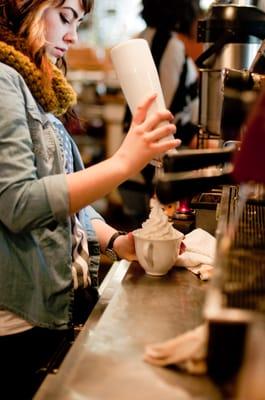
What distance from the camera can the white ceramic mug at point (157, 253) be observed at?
133 cm

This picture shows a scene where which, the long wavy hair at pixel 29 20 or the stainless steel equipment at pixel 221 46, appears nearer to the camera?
the long wavy hair at pixel 29 20

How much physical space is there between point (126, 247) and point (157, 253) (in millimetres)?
202

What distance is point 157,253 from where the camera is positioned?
1.34 meters

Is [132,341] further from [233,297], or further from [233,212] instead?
[233,212]

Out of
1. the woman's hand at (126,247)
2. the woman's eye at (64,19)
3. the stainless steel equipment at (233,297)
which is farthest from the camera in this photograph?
the woman's hand at (126,247)

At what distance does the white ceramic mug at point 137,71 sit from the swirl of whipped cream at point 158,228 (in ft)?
0.65

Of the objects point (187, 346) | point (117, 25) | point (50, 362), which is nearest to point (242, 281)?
point (187, 346)

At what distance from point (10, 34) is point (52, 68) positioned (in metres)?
0.15

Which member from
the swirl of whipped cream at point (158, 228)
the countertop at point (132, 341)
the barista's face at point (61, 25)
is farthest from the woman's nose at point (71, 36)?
the countertop at point (132, 341)

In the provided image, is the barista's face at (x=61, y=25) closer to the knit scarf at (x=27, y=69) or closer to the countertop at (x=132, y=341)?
the knit scarf at (x=27, y=69)

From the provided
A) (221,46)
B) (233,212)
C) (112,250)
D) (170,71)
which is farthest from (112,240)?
(170,71)

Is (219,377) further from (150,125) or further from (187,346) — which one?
(150,125)

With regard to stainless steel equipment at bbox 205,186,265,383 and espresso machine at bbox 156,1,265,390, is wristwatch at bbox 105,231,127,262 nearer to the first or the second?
espresso machine at bbox 156,1,265,390

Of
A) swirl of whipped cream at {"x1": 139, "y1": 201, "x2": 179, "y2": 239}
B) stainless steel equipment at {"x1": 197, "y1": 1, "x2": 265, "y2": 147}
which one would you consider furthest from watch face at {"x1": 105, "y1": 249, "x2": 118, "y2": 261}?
stainless steel equipment at {"x1": 197, "y1": 1, "x2": 265, "y2": 147}
